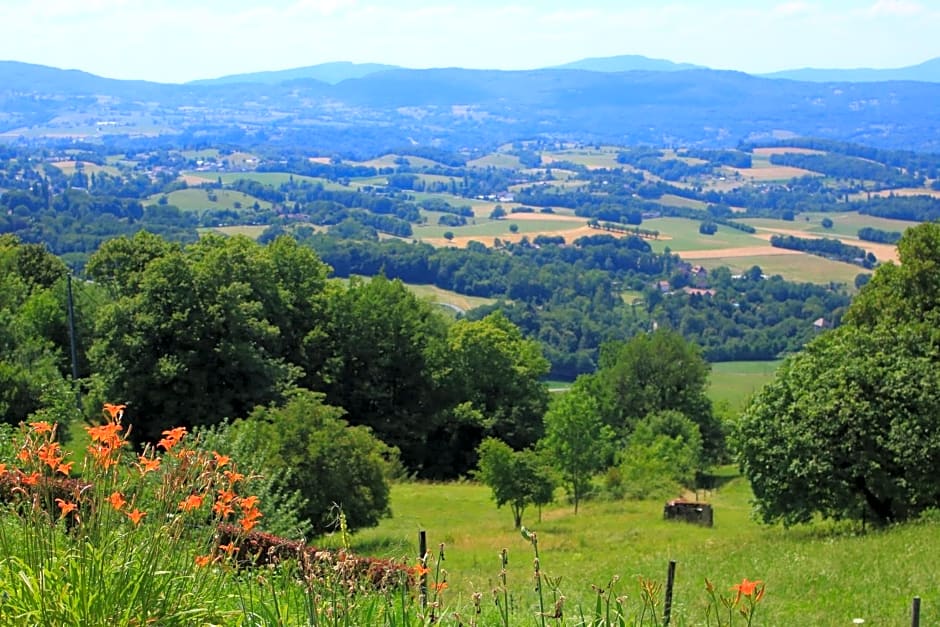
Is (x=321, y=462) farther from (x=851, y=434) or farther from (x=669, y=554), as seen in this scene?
(x=851, y=434)

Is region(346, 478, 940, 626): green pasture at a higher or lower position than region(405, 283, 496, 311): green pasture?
higher

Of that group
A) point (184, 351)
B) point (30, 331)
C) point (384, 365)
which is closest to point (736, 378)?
point (384, 365)

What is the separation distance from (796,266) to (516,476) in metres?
148

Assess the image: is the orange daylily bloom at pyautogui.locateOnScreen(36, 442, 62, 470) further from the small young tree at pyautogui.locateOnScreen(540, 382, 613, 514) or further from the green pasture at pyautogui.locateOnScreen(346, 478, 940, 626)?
the small young tree at pyautogui.locateOnScreen(540, 382, 613, 514)

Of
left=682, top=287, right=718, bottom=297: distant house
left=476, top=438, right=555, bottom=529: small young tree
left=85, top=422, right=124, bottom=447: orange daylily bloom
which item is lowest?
left=682, top=287, right=718, bottom=297: distant house

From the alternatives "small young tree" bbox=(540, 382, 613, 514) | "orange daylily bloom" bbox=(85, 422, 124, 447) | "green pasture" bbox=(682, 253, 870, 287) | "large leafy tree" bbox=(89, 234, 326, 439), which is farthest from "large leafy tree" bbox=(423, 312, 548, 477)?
"green pasture" bbox=(682, 253, 870, 287)

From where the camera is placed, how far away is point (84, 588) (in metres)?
5.36

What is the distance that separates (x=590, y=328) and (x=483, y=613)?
4658 inches

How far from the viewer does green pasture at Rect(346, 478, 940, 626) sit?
12.2m

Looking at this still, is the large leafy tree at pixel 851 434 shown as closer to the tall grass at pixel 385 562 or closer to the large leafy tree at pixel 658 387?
the tall grass at pixel 385 562

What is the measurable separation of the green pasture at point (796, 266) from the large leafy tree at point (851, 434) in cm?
13628

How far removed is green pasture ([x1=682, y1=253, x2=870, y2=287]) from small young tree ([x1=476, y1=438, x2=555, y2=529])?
437ft

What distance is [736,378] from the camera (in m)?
105

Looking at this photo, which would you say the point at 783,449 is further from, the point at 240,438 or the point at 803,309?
the point at 803,309
